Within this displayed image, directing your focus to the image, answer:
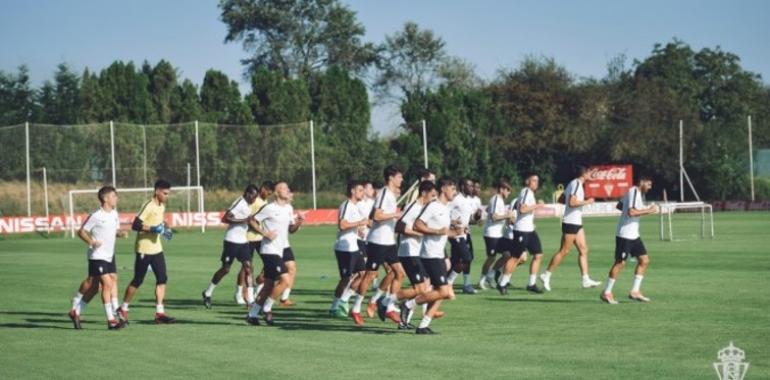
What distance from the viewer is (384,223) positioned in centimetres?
1859

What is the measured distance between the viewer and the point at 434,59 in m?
102

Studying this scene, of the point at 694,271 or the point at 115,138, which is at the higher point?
the point at 115,138

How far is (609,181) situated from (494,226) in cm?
5205

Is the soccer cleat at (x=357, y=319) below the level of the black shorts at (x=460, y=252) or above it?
below

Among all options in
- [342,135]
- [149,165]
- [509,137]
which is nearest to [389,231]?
[149,165]

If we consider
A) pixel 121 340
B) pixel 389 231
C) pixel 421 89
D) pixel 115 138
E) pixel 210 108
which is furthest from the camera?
pixel 421 89

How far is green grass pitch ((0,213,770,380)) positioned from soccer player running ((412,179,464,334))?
0.42 m

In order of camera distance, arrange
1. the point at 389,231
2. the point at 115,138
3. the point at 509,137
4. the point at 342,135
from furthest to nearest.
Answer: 1. the point at 509,137
2. the point at 342,135
3. the point at 115,138
4. the point at 389,231

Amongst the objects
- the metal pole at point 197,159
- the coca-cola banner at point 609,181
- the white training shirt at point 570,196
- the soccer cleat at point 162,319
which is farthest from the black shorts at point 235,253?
the coca-cola banner at point 609,181

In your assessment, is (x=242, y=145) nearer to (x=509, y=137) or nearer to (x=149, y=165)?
(x=149, y=165)

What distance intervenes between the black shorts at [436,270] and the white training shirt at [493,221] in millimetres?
7544

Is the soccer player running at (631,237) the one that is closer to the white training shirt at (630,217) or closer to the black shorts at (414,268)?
the white training shirt at (630,217)

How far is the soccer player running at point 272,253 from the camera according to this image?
58.6ft

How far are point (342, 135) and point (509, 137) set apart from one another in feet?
56.0
